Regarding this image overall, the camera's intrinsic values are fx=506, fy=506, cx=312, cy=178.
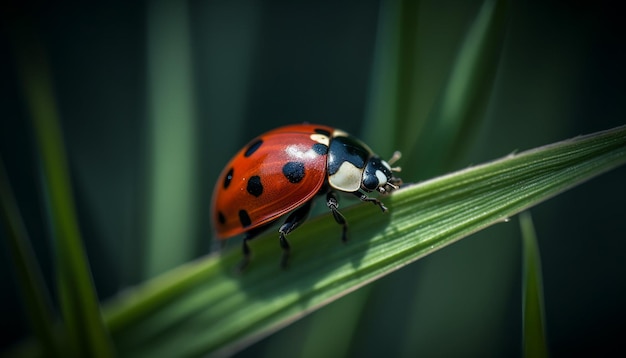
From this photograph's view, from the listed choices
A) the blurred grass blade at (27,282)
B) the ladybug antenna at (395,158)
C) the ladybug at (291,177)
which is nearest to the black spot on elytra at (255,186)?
the ladybug at (291,177)

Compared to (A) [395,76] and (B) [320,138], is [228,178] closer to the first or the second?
(B) [320,138]

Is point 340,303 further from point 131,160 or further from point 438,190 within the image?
point 131,160

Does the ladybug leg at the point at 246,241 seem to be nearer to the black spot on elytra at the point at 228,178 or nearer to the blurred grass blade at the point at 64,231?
the black spot on elytra at the point at 228,178

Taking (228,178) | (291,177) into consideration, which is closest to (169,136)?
(228,178)

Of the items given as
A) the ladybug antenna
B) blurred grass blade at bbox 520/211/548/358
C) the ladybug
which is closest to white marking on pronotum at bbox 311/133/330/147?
the ladybug

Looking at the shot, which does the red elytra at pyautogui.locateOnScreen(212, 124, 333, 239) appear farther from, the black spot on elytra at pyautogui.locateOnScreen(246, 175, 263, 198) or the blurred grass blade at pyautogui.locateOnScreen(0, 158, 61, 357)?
the blurred grass blade at pyautogui.locateOnScreen(0, 158, 61, 357)
